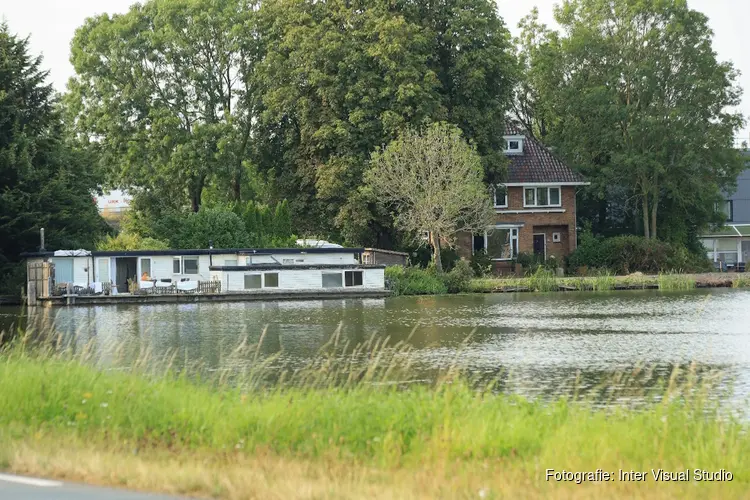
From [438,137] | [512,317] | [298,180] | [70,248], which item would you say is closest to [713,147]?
[438,137]

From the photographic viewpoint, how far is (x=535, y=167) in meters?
65.9

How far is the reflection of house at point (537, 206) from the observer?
6494 centimetres

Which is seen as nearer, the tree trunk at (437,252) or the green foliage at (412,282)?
the green foliage at (412,282)

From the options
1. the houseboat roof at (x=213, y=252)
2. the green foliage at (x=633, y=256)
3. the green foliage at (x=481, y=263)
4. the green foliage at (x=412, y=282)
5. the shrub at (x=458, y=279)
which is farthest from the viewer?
the green foliage at (x=633, y=256)

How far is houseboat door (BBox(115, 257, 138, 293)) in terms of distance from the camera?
5075cm

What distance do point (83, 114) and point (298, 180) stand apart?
15.0 m

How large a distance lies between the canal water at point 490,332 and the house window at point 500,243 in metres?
11.8

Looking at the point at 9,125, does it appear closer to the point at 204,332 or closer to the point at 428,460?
the point at 204,332

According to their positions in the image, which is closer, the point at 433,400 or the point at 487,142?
the point at 433,400

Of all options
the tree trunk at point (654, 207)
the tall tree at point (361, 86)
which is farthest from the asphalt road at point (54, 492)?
the tree trunk at point (654, 207)

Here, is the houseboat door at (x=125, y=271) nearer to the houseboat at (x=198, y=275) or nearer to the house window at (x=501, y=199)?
the houseboat at (x=198, y=275)

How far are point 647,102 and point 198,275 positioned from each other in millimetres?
29218

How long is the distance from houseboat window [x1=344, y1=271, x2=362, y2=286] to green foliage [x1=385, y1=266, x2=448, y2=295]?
1650 millimetres

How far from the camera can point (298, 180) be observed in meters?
60.5
